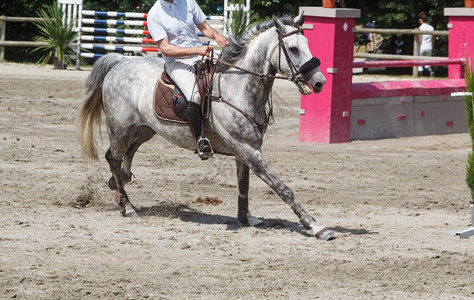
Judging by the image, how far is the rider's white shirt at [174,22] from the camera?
727cm

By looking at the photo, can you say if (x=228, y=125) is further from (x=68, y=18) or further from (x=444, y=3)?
(x=444, y=3)

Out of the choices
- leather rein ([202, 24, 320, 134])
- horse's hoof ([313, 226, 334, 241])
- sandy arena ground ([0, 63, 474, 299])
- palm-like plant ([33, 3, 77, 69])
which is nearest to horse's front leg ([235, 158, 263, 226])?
sandy arena ground ([0, 63, 474, 299])

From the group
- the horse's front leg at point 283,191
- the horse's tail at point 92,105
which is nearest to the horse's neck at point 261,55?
the horse's front leg at point 283,191

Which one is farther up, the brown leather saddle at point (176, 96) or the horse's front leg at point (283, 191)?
the brown leather saddle at point (176, 96)

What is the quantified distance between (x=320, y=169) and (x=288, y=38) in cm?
376

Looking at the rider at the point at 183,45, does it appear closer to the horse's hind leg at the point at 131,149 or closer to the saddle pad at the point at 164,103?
the saddle pad at the point at 164,103

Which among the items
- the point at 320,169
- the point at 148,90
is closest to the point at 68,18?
the point at 320,169

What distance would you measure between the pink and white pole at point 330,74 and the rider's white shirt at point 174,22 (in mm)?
5092

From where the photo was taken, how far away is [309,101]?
41.4 ft

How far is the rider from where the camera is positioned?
7.20 metres

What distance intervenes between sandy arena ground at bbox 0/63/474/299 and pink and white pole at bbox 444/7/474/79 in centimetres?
239

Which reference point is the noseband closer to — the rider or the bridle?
the bridle

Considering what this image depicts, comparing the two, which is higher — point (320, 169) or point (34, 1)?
point (34, 1)

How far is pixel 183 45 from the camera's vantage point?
7379 mm
